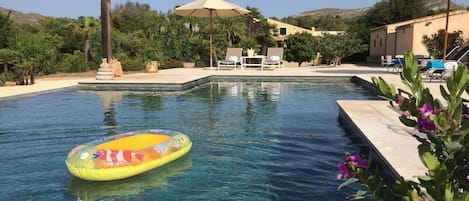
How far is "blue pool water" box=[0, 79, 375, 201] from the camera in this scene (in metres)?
3.98

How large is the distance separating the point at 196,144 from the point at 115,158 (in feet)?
5.57

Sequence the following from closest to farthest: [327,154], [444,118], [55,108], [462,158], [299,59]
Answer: [444,118], [462,158], [327,154], [55,108], [299,59]

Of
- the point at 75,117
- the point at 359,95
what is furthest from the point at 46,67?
the point at 359,95

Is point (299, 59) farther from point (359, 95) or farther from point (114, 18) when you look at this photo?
point (114, 18)

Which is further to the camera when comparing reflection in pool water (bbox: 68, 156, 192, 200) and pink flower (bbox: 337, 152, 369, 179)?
reflection in pool water (bbox: 68, 156, 192, 200)

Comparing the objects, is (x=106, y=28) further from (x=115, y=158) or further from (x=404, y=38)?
(x=404, y=38)

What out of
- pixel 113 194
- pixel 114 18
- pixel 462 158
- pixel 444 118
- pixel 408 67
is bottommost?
pixel 113 194

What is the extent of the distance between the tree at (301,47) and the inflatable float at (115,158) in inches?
934

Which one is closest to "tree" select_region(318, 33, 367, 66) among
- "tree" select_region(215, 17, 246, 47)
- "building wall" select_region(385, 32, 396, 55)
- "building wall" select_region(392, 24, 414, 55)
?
"building wall" select_region(392, 24, 414, 55)

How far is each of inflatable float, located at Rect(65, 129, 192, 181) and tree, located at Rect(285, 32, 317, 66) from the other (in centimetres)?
2373

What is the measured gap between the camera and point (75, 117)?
7.65 meters

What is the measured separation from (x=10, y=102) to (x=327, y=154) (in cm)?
Answer: 736

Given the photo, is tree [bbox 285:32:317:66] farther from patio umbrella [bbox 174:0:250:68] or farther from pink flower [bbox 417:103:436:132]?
pink flower [bbox 417:103:436:132]

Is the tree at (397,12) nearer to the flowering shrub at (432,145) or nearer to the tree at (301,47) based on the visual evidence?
the tree at (301,47)
